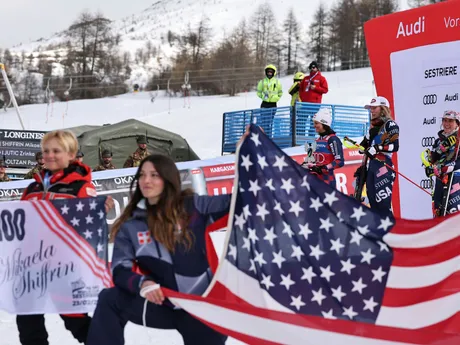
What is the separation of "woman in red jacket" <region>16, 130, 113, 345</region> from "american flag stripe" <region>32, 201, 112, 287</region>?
0.39 ft

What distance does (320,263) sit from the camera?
3705 mm

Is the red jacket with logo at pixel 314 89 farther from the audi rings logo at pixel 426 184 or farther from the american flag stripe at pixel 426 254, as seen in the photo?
the american flag stripe at pixel 426 254

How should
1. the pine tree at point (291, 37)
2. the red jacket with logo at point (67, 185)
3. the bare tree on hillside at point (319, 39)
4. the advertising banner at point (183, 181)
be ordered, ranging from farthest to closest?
the pine tree at point (291, 37) < the bare tree on hillside at point (319, 39) < the advertising banner at point (183, 181) < the red jacket with logo at point (67, 185)

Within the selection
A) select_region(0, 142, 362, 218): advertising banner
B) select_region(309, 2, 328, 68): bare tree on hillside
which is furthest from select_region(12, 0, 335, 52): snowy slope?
select_region(0, 142, 362, 218): advertising banner

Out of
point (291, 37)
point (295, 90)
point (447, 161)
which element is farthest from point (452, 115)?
point (291, 37)

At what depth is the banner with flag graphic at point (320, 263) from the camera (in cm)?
365

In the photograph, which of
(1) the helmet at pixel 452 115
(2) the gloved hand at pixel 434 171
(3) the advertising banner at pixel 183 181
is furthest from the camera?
(3) the advertising banner at pixel 183 181

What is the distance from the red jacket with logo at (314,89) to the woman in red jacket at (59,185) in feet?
37.3

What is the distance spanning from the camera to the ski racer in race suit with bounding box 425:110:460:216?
26.8 feet

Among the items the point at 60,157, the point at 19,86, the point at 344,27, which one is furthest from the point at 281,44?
the point at 60,157

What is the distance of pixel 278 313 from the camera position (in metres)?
3.59

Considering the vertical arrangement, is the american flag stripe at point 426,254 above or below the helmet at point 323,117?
below

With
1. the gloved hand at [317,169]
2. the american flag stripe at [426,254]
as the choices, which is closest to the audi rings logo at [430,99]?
the gloved hand at [317,169]

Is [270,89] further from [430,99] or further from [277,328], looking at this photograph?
[277,328]
